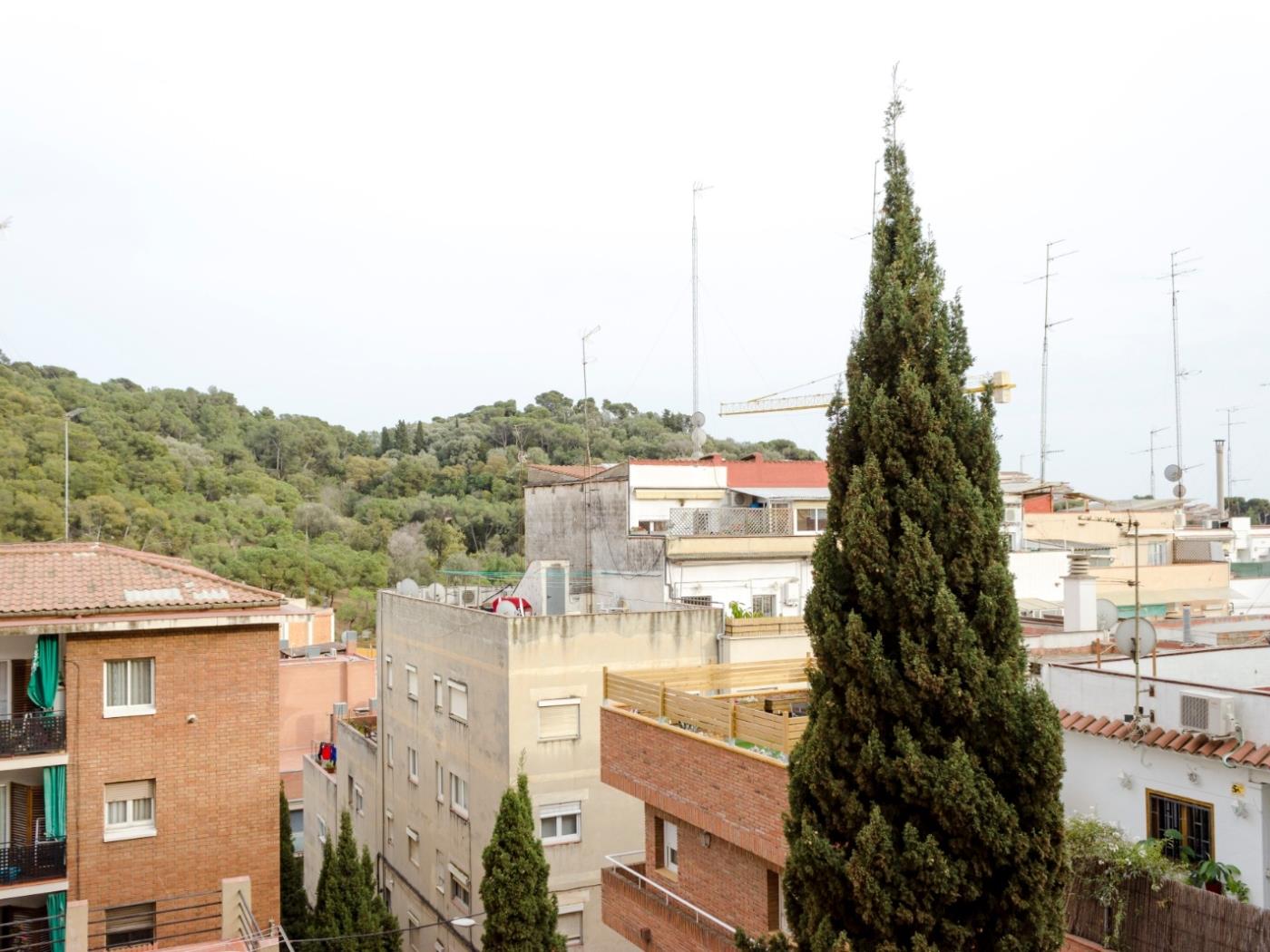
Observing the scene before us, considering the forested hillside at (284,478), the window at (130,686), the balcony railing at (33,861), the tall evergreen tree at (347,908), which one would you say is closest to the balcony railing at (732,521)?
the tall evergreen tree at (347,908)

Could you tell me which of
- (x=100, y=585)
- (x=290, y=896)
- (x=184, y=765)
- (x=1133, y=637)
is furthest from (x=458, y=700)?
(x=1133, y=637)

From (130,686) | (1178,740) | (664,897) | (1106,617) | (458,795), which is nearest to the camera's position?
(1178,740)

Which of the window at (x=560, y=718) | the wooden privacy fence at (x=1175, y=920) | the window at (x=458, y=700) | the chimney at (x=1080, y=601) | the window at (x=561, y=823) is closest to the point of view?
the wooden privacy fence at (x=1175, y=920)

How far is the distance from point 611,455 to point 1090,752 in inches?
2350

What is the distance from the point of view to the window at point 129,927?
13.8 m

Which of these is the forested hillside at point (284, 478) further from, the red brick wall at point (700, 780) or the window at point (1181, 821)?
the window at point (1181, 821)

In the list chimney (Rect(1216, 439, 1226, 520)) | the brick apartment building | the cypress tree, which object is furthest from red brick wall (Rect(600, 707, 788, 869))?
chimney (Rect(1216, 439, 1226, 520))

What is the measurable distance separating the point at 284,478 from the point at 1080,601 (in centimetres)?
6747

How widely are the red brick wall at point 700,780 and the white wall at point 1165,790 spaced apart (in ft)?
8.83

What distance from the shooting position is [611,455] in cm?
6944

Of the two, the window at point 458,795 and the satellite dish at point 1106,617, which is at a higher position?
the satellite dish at point 1106,617

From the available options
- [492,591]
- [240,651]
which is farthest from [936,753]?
[492,591]

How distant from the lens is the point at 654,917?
1254cm

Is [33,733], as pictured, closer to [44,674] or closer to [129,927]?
[44,674]
